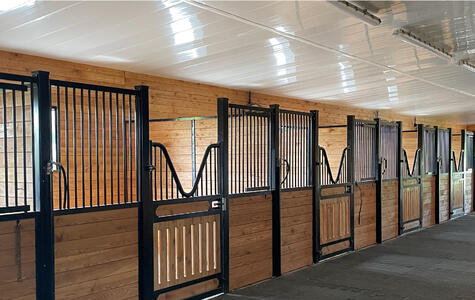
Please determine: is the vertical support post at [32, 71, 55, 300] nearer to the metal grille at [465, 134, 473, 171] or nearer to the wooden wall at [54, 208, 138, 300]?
the wooden wall at [54, 208, 138, 300]

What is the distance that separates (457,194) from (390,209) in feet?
10.2

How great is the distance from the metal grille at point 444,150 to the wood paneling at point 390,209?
2.07 meters

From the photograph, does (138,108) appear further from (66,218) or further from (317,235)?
(317,235)

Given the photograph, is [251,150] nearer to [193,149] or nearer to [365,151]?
[193,149]

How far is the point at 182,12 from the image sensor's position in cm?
303

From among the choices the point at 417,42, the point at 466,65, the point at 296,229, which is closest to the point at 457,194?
the point at 466,65

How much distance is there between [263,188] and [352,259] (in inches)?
58.7

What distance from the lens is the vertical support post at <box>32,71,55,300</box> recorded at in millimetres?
2490

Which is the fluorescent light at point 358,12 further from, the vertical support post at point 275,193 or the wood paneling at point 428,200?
the wood paneling at point 428,200

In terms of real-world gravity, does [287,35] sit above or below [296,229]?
above

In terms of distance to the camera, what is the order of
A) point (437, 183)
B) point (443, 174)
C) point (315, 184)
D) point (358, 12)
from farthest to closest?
point (443, 174), point (437, 183), point (315, 184), point (358, 12)

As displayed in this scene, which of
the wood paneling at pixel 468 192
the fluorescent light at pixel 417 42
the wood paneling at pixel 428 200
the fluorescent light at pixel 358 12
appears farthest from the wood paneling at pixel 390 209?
the wood paneling at pixel 468 192

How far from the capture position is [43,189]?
2.51m

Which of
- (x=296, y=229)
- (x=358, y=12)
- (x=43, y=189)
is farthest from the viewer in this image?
(x=296, y=229)
